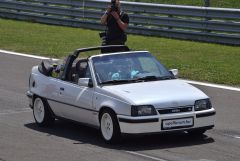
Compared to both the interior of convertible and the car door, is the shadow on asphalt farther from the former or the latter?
the interior of convertible

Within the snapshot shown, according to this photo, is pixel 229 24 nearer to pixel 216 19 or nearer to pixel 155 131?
pixel 216 19

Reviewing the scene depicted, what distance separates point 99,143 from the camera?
1114 centimetres

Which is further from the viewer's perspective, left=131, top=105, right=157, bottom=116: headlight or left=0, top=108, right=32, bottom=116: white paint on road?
left=0, top=108, right=32, bottom=116: white paint on road

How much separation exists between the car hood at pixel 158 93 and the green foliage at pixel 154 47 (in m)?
5.66

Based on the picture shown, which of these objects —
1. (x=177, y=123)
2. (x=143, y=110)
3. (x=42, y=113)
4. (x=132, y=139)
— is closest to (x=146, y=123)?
(x=143, y=110)

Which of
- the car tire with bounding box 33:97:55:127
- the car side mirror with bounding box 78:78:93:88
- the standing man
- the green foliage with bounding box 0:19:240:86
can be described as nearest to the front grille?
the car side mirror with bounding box 78:78:93:88

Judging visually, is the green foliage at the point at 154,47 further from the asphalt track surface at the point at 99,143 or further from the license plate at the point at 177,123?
the license plate at the point at 177,123

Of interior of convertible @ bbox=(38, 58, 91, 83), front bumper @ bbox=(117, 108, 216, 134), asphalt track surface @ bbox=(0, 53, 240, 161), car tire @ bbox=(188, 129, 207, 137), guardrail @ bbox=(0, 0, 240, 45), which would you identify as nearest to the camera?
asphalt track surface @ bbox=(0, 53, 240, 161)

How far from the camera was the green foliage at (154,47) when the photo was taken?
18.1 meters

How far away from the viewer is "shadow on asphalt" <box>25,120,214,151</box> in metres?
10.8

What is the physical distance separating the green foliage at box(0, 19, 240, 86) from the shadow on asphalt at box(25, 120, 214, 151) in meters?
5.48

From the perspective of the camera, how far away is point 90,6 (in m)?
27.4

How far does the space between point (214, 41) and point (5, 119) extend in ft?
36.1

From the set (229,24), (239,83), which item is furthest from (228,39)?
(239,83)
